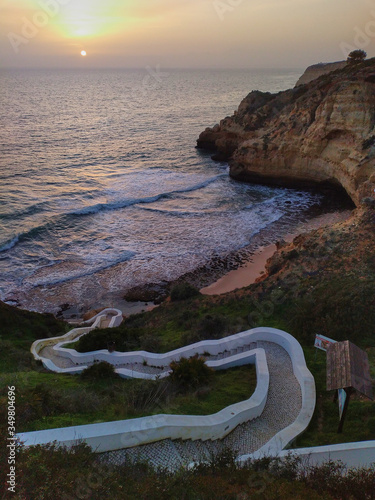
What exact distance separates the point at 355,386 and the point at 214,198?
97.7 ft

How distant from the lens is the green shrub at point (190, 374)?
10148 mm

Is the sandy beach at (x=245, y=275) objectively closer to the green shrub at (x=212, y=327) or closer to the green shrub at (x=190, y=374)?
the green shrub at (x=212, y=327)

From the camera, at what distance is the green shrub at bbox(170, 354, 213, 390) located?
10.1m

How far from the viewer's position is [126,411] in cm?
862

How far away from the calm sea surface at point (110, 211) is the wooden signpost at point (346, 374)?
14.5 metres

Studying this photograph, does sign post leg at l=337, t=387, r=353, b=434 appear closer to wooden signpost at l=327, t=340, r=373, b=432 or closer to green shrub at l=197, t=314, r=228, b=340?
wooden signpost at l=327, t=340, r=373, b=432

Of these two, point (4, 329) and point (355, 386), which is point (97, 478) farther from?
point (4, 329)

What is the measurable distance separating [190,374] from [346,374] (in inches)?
164

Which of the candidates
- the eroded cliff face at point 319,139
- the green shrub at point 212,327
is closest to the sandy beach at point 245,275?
the green shrub at point 212,327

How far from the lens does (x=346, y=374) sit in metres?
7.61

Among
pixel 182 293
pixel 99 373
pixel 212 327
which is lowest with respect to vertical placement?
pixel 182 293

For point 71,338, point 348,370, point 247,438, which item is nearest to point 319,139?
point 71,338

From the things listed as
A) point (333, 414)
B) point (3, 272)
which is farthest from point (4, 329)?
point (333, 414)

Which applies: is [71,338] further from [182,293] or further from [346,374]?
[346,374]
